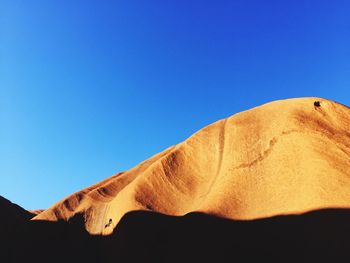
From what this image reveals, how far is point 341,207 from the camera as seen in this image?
2964 cm

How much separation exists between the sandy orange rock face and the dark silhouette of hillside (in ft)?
4.50

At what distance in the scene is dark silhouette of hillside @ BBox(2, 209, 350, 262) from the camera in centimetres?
2892

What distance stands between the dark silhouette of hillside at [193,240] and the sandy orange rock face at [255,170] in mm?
1370

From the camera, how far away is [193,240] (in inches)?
1475

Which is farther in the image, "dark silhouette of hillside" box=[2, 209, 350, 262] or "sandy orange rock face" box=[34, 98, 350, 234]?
"sandy orange rock face" box=[34, 98, 350, 234]

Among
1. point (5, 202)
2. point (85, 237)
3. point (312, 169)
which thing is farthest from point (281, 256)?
point (5, 202)

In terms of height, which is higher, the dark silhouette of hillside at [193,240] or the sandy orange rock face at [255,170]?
the sandy orange rock face at [255,170]

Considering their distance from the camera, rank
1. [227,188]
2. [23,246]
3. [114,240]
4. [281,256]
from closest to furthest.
Answer: [281,256], [227,188], [114,240], [23,246]

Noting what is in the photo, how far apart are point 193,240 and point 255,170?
402 inches

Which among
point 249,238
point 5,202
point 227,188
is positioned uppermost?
point 5,202

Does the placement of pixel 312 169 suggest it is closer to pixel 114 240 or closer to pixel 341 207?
pixel 341 207

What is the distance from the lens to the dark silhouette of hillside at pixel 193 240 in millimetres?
28919

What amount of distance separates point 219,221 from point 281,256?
8011mm

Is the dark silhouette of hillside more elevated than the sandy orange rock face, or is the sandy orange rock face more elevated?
the sandy orange rock face
